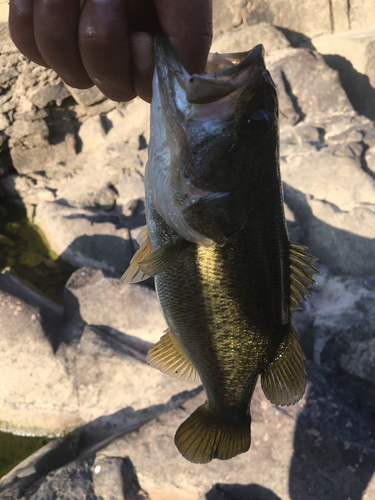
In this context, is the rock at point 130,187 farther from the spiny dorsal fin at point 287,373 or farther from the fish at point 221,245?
the spiny dorsal fin at point 287,373

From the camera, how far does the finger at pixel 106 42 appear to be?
37.6 inches

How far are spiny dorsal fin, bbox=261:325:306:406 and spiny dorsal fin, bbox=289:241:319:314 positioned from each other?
15 cm

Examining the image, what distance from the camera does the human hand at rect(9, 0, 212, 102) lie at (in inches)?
37.9

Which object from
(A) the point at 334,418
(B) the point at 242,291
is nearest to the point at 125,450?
(A) the point at 334,418

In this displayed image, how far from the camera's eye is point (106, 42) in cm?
99

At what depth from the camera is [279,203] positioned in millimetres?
1252

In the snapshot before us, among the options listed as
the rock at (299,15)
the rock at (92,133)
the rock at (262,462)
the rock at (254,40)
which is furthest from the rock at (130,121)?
the rock at (262,462)

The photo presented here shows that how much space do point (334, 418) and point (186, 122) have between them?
231 centimetres

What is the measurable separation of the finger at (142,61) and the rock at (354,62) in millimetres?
6110

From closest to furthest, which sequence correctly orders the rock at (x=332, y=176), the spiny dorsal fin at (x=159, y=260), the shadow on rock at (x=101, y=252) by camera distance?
the spiny dorsal fin at (x=159, y=260), the rock at (x=332, y=176), the shadow on rock at (x=101, y=252)

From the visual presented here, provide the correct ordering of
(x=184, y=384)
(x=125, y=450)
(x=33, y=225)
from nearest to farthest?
(x=125, y=450), (x=184, y=384), (x=33, y=225)

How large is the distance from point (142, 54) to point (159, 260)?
606 mm

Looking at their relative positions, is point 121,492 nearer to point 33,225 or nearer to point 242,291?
point 242,291

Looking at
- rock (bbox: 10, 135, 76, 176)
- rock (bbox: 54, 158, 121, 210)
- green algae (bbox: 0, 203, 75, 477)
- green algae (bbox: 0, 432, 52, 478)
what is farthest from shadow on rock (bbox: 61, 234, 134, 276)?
green algae (bbox: 0, 432, 52, 478)
